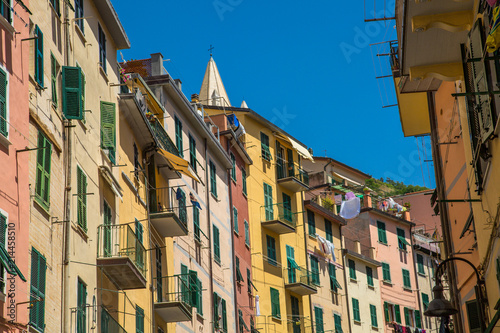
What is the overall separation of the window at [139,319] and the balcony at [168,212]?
3596 mm

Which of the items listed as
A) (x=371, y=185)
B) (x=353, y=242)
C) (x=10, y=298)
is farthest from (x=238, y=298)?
(x=371, y=185)

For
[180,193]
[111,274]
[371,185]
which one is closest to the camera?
[111,274]

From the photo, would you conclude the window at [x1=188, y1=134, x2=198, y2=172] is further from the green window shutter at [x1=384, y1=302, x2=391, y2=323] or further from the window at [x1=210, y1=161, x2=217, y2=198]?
the green window shutter at [x1=384, y1=302, x2=391, y2=323]

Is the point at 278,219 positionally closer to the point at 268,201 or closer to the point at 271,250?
the point at 268,201

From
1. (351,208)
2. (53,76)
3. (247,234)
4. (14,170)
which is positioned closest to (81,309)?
(14,170)

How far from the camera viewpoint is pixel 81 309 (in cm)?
2111

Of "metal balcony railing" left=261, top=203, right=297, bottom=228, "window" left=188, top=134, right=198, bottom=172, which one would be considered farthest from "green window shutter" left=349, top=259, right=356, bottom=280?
"window" left=188, top=134, right=198, bottom=172

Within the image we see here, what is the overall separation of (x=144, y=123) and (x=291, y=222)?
2220 cm

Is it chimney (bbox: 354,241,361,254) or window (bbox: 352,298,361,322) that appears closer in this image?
window (bbox: 352,298,361,322)

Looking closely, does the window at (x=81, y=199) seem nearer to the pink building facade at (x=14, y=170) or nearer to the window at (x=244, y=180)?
the pink building facade at (x=14, y=170)

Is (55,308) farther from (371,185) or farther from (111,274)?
(371,185)

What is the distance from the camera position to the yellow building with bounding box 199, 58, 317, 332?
151 ft

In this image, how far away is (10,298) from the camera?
16.5 meters

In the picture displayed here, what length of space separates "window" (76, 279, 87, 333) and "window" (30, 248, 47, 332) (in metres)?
1.88
